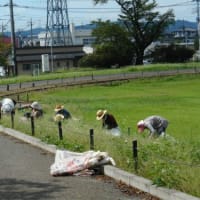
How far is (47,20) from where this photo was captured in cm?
11212

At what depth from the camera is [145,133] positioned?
50.3 feet

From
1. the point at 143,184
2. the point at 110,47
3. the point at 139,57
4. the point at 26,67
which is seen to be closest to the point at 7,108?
the point at 143,184

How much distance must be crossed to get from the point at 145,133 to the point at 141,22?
7756cm

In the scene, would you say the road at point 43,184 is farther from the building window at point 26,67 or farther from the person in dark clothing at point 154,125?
the building window at point 26,67

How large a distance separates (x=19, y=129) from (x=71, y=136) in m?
4.58

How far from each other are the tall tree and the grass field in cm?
3316

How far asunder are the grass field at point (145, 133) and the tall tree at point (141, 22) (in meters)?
33.2

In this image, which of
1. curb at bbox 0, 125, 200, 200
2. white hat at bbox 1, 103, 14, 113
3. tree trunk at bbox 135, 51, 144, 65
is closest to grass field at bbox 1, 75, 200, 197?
curb at bbox 0, 125, 200, 200

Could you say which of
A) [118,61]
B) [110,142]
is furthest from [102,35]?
[110,142]

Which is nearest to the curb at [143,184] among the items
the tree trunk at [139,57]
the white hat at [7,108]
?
the white hat at [7,108]

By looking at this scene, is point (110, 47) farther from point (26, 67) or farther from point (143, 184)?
point (143, 184)

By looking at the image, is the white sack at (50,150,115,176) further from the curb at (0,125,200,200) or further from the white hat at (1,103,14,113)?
the white hat at (1,103,14,113)

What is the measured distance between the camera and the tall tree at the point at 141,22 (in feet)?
295

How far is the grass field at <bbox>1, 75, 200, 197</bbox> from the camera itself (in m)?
7.89
